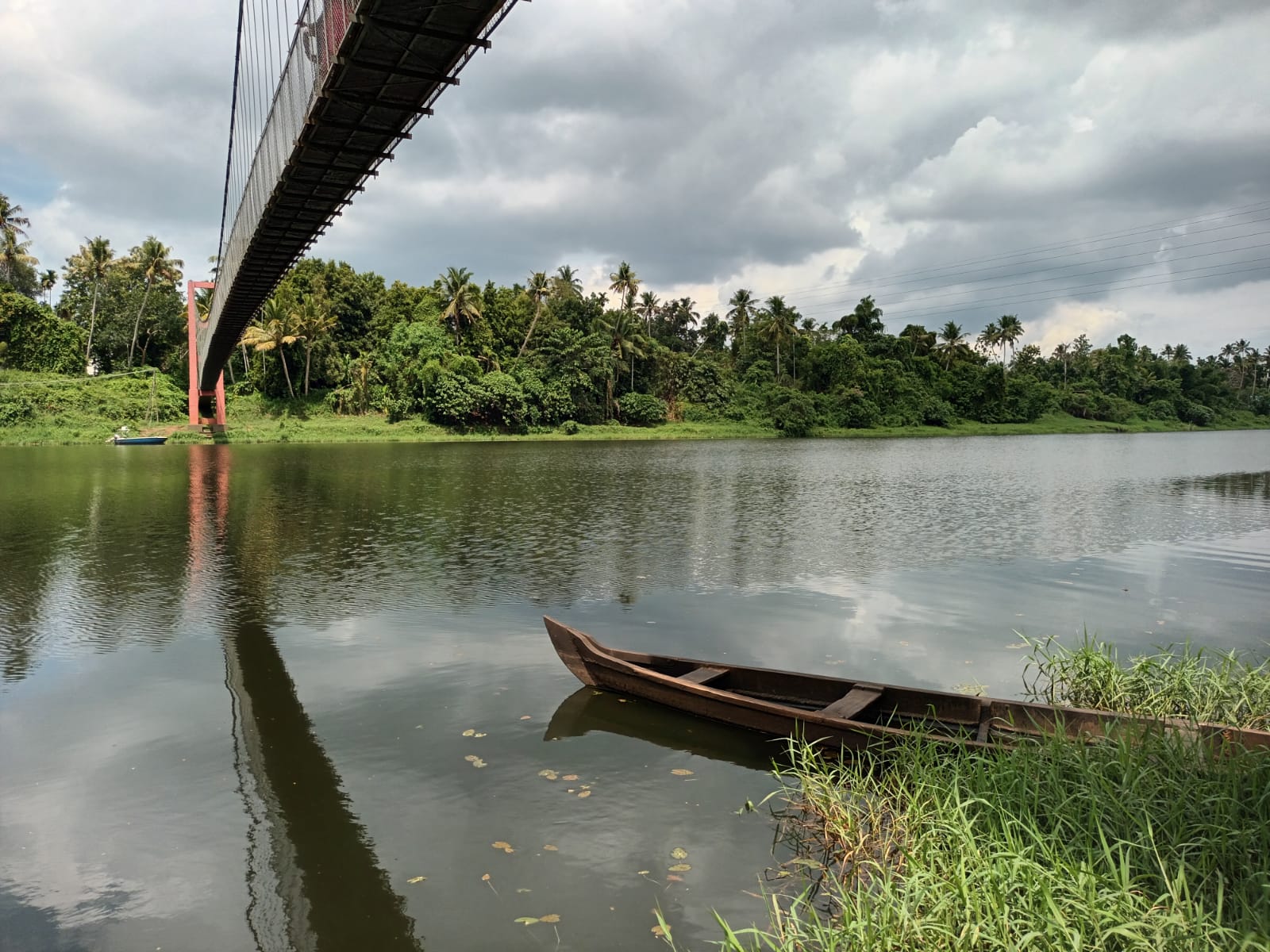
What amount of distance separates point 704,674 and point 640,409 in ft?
215

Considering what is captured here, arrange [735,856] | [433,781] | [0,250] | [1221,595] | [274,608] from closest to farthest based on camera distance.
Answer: [735,856]
[433,781]
[274,608]
[1221,595]
[0,250]

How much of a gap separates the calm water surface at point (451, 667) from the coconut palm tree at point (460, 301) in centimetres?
4683

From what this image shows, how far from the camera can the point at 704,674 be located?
7980 millimetres

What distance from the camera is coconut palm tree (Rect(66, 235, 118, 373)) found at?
67.6 metres

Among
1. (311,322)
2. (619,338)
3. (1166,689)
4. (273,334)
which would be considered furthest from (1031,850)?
(619,338)

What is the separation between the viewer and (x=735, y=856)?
5598 millimetres

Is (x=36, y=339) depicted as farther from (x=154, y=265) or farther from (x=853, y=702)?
(x=853, y=702)

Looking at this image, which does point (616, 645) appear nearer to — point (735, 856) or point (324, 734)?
point (324, 734)

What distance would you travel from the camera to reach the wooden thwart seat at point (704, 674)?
790cm

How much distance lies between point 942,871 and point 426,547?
45.9 ft

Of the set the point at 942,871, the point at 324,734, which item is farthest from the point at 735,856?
the point at 324,734

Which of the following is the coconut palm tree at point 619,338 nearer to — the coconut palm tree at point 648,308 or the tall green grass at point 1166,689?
the coconut palm tree at point 648,308

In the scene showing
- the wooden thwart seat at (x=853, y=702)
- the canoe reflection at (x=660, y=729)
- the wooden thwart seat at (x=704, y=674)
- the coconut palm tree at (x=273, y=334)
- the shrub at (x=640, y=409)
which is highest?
the coconut palm tree at (x=273, y=334)

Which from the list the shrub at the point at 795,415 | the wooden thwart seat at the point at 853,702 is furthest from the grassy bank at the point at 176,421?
the wooden thwart seat at the point at 853,702
